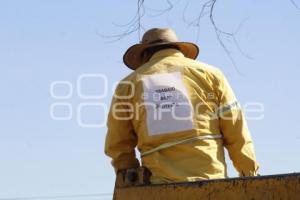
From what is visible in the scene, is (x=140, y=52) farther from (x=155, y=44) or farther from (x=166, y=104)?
(x=166, y=104)

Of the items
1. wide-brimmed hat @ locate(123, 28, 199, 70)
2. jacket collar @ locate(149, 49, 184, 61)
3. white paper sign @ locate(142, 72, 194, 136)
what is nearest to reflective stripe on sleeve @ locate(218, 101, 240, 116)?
white paper sign @ locate(142, 72, 194, 136)

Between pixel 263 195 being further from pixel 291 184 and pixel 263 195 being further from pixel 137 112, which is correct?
pixel 137 112

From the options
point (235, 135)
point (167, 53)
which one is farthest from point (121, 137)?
point (235, 135)

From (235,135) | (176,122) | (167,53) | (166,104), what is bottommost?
(235,135)

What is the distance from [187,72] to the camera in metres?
4.26

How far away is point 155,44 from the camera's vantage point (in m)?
4.50

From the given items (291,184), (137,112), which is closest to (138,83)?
(137,112)

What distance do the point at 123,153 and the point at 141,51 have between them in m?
0.74

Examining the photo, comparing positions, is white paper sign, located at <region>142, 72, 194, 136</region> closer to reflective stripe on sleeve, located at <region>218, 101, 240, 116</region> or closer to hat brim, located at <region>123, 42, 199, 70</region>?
reflective stripe on sleeve, located at <region>218, 101, 240, 116</region>

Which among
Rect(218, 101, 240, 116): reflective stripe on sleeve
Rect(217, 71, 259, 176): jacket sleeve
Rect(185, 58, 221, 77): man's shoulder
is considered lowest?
Rect(217, 71, 259, 176): jacket sleeve

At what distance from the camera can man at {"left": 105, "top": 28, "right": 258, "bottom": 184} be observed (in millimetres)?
4051

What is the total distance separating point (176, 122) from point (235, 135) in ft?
1.29

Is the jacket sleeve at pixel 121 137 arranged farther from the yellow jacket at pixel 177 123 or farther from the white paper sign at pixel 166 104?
the white paper sign at pixel 166 104

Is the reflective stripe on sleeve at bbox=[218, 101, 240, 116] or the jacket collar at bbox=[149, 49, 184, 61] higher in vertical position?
the jacket collar at bbox=[149, 49, 184, 61]
